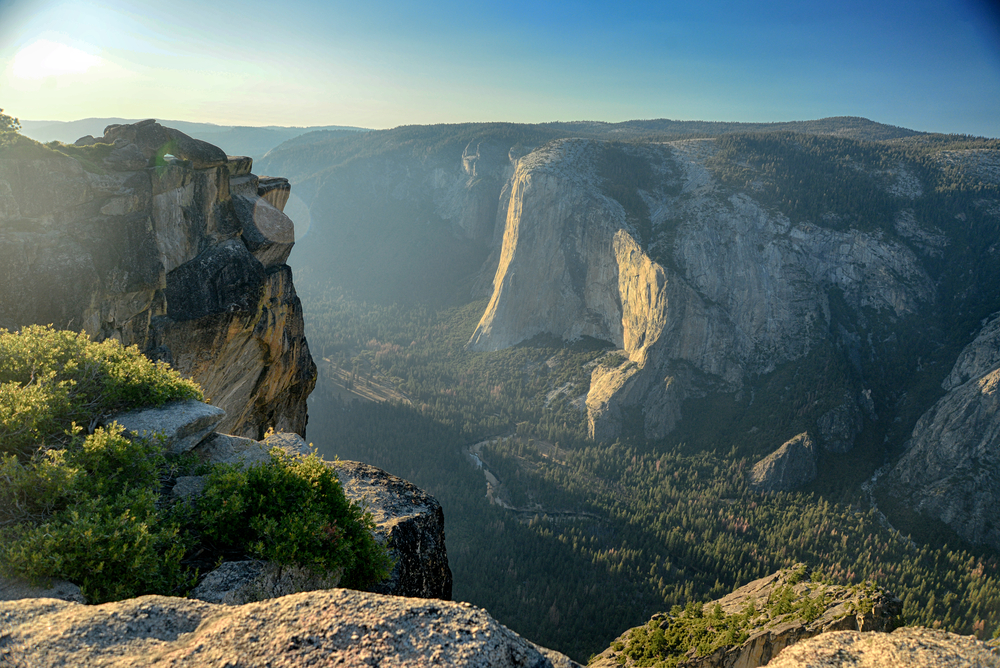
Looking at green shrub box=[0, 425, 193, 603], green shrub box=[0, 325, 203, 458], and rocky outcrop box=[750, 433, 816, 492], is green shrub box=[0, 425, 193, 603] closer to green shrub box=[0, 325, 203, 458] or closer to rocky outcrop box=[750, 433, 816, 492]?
green shrub box=[0, 325, 203, 458]

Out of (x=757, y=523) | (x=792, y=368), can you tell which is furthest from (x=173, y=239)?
(x=792, y=368)

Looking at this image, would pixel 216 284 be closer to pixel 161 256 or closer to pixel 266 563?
pixel 161 256

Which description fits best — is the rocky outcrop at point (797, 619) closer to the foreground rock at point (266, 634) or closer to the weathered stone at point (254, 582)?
the foreground rock at point (266, 634)

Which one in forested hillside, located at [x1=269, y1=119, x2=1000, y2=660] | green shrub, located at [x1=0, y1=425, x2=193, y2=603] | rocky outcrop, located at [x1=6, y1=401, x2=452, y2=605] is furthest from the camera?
forested hillside, located at [x1=269, y1=119, x2=1000, y2=660]

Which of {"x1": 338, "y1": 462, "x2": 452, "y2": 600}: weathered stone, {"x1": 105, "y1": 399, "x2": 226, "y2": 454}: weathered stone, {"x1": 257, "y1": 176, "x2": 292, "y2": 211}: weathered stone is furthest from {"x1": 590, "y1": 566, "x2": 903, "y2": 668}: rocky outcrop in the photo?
{"x1": 257, "y1": 176, "x2": 292, "y2": 211}: weathered stone

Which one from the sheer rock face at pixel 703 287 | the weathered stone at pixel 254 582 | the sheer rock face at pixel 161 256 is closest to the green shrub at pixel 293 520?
the weathered stone at pixel 254 582

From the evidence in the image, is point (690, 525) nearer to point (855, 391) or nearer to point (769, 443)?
point (769, 443)

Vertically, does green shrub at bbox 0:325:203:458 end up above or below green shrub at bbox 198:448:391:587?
above
